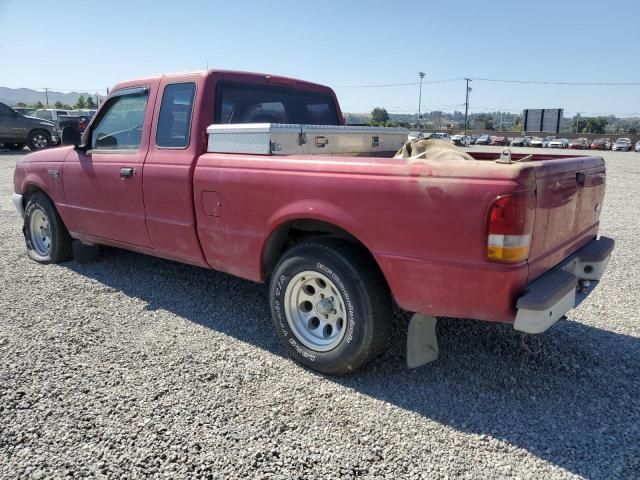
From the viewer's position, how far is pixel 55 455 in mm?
2432

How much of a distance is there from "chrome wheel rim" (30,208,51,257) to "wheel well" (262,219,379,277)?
3387 millimetres

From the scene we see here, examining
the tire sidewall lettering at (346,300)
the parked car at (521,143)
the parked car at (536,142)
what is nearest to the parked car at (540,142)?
the parked car at (536,142)

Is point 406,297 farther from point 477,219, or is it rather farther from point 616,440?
point 616,440

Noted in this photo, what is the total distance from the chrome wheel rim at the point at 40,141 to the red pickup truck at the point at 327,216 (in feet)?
58.6

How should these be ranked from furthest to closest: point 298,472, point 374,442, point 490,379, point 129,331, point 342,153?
point 342,153, point 129,331, point 490,379, point 374,442, point 298,472

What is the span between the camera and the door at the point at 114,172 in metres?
4.22

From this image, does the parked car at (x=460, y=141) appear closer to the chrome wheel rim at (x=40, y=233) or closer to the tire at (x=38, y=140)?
the chrome wheel rim at (x=40, y=233)

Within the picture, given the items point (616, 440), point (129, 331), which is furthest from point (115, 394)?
point (616, 440)

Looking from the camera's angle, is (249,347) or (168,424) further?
(249,347)

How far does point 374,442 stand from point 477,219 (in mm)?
A: 1227

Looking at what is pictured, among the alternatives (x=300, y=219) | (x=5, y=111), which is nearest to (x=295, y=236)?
(x=300, y=219)

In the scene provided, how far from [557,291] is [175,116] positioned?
304cm

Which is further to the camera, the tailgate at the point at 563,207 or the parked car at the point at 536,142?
the parked car at the point at 536,142

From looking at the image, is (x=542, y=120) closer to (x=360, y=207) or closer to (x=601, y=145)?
(x=601, y=145)
